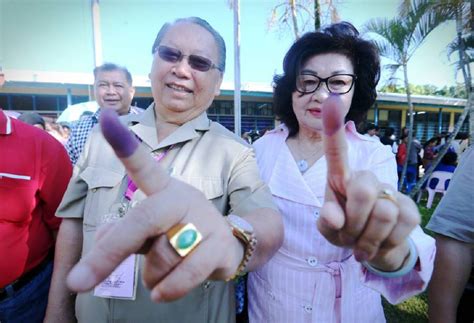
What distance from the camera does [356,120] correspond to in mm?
1857

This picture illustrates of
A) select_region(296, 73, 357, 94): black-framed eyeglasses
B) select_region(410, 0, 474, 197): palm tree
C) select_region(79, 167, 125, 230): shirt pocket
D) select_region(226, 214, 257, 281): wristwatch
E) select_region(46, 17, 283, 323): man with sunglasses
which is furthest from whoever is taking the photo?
select_region(410, 0, 474, 197): palm tree

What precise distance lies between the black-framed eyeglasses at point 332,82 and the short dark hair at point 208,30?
Answer: 481mm

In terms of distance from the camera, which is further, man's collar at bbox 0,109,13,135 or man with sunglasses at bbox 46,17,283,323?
man's collar at bbox 0,109,13,135

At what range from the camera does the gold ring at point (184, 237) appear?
701 mm

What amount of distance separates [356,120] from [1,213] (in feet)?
6.98

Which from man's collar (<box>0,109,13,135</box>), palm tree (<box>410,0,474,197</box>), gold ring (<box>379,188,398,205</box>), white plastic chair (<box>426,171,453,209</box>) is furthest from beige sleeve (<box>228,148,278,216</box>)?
white plastic chair (<box>426,171,453,209</box>)

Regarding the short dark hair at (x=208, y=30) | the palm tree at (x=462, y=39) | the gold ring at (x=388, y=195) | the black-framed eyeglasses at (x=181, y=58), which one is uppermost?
the palm tree at (x=462, y=39)

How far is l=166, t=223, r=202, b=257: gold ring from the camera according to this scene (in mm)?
701

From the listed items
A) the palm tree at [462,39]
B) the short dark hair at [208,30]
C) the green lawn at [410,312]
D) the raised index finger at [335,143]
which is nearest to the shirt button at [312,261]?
the raised index finger at [335,143]

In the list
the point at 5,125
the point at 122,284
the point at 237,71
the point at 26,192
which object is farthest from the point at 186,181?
the point at 237,71

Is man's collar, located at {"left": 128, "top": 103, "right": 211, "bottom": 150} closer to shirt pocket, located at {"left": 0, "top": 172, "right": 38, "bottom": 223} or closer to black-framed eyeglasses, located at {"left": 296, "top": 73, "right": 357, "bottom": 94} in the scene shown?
black-framed eyeglasses, located at {"left": 296, "top": 73, "right": 357, "bottom": 94}

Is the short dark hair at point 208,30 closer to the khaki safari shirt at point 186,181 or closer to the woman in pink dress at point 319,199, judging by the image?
the khaki safari shirt at point 186,181

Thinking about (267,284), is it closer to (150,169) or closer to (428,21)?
(150,169)

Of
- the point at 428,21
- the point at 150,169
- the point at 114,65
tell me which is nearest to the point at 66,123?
the point at 114,65
